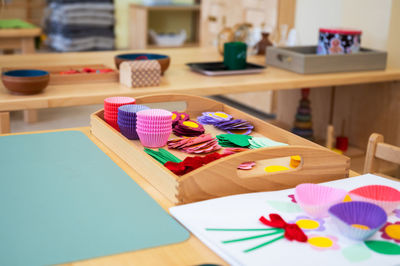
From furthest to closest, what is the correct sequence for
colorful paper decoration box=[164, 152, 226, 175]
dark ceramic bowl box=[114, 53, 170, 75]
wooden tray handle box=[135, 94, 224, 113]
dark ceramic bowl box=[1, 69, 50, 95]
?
1. dark ceramic bowl box=[114, 53, 170, 75]
2. dark ceramic bowl box=[1, 69, 50, 95]
3. wooden tray handle box=[135, 94, 224, 113]
4. colorful paper decoration box=[164, 152, 226, 175]

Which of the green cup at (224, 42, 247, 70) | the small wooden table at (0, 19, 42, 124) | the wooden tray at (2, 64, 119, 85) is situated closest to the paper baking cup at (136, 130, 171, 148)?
the wooden tray at (2, 64, 119, 85)

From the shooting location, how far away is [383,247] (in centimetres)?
75

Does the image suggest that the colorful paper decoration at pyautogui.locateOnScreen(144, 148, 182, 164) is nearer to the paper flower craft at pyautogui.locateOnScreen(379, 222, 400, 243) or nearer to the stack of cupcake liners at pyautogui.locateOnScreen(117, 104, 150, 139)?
the stack of cupcake liners at pyautogui.locateOnScreen(117, 104, 150, 139)

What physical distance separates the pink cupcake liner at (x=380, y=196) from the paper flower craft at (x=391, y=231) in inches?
1.5

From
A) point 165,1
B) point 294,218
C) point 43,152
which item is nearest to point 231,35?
point 43,152

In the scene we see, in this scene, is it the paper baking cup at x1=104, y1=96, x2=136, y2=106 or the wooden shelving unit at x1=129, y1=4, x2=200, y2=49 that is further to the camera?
the wooden shelving unit at x1=129, y1=4, x2=200, y2=49

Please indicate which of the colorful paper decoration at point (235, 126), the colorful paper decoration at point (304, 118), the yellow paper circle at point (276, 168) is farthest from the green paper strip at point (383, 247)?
the colorful paper decoration at point (304, 118)

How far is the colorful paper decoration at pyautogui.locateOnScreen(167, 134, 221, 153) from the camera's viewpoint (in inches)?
46.8

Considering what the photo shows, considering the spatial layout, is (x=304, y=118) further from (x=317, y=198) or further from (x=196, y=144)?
(x=317, y=198)

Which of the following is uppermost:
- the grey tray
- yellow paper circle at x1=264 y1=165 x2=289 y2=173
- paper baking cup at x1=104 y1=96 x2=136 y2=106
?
the grey tray

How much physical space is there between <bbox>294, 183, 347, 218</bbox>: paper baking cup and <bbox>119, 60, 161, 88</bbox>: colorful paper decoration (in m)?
1.11

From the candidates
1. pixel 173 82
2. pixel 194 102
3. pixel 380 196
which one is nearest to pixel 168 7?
pixel 173 82

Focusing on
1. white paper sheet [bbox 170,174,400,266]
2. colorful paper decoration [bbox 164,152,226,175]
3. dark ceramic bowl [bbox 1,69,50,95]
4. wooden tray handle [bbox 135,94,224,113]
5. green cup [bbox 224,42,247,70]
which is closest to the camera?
white paper sheet [bbox 170,174,400,266]

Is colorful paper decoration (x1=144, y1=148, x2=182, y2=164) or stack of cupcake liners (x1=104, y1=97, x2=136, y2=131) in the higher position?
stack of cupcake liners (x1=104, y1=97, x2=136, y2=131)
